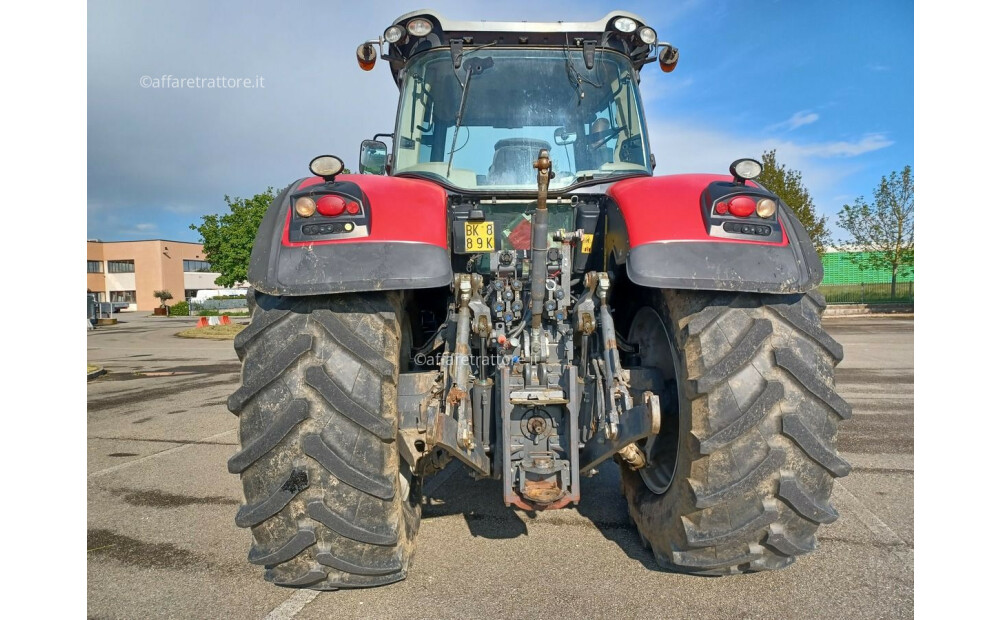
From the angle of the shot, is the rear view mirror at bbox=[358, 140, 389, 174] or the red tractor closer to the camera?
the red tractor

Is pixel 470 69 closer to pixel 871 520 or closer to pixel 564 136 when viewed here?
pixel 564 136

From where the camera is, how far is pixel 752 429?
2.31 metres

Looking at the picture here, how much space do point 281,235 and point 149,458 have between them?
426cm

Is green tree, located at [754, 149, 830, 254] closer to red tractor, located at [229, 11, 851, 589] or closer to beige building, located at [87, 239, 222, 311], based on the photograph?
red tractor, located at [229, 11, 851, 589]

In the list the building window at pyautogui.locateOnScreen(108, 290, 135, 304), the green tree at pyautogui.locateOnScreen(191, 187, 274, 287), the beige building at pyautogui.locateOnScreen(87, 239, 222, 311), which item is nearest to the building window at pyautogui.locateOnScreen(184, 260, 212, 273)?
the beige building at pyautogui.locateOnScreen(87, 239, 222, 311)

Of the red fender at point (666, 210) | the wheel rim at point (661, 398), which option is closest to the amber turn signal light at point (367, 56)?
the red fender at point (666, 210)

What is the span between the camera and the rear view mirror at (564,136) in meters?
3.44

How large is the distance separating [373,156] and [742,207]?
7.93 ft

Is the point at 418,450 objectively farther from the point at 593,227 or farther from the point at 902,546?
the point at 902,546

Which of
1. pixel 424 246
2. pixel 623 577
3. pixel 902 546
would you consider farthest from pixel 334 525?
pixel 902 546

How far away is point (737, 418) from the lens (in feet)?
7.53

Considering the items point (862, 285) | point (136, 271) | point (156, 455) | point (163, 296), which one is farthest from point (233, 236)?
point (136, 271)

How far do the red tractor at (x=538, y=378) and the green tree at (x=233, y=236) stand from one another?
25.8 metres

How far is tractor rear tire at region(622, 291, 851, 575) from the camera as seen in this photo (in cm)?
231
